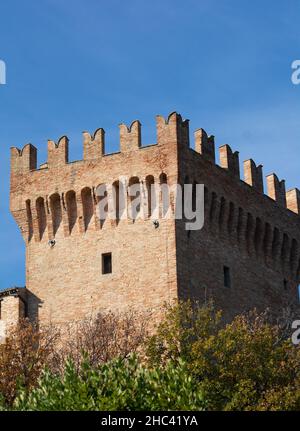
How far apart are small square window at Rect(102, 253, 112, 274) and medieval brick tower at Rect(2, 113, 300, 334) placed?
→ 33mm

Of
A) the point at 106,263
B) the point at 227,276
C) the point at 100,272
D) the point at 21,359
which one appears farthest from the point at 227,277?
the point at 21,359

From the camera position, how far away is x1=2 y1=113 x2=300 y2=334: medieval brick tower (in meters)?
30.4

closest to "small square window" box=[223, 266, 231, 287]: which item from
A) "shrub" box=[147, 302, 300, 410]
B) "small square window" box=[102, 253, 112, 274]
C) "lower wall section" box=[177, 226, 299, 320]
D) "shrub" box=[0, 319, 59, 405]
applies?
"lower wall section" box=[177, 226, 299, 320]

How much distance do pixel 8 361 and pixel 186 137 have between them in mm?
8740

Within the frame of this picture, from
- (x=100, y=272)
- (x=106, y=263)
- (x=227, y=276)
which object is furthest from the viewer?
(x=227, y=276)

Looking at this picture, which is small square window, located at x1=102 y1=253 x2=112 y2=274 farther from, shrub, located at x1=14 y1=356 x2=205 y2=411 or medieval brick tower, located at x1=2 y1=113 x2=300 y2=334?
shrub, located at x1=14 y1=356 x2=205 y2=411

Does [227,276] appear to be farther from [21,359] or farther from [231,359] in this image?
[21,359]

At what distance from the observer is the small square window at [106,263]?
3127cm

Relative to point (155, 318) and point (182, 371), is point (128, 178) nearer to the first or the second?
point (155, 318)

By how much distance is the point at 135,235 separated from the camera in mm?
30953

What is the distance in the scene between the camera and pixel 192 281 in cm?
3039

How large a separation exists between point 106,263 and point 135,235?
1.32 meters

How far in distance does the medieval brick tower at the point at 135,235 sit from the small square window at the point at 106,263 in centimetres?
3
